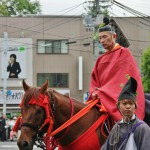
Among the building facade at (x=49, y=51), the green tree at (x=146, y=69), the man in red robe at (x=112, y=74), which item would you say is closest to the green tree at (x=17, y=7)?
the building facade at (x=49, y=51)

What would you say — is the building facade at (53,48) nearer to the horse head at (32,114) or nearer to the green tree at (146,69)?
the green tree at (146,69)

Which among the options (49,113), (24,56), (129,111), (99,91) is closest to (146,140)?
(129,111)

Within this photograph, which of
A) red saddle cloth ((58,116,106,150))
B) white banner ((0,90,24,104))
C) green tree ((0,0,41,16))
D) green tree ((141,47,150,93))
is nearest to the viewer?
red saddle cloth ((58,116,106,150))

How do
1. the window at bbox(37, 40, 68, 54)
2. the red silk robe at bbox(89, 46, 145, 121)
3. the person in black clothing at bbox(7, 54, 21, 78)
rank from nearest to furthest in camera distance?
1. the red silk robe at bbox(89, 46, 145, 121)
2. the person in black clothing at bbox(7, 54, 21, 78)
3. the window at bbox(37, 40, 68, 54)

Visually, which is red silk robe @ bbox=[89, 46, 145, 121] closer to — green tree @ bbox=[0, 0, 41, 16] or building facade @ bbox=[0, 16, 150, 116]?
building facade @ bbox=[0, 16, 150, 116]

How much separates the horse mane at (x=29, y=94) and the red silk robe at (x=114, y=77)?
1.07m

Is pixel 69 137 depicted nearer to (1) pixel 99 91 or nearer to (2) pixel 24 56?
(1) pixel 99 91

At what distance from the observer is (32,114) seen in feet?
22.2

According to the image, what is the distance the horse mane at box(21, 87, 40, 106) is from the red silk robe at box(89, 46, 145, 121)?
42.3 inches

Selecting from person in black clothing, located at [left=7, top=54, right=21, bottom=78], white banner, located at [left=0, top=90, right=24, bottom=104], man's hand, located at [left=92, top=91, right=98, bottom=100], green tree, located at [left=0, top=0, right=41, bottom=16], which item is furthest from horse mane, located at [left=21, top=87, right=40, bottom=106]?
green tree, located at [left=0, top=0, right=41, bottom=16]

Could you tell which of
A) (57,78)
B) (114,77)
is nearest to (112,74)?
(114,77)

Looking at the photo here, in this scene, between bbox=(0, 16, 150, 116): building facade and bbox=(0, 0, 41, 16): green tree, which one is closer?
bbox=(0, 16, 150, 116): building facade

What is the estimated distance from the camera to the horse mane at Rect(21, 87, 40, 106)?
681cm

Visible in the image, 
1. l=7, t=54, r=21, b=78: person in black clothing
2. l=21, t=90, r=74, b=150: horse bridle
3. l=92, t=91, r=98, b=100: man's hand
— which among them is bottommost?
l=7, t=54, r=21, b=78: person in black clothing
